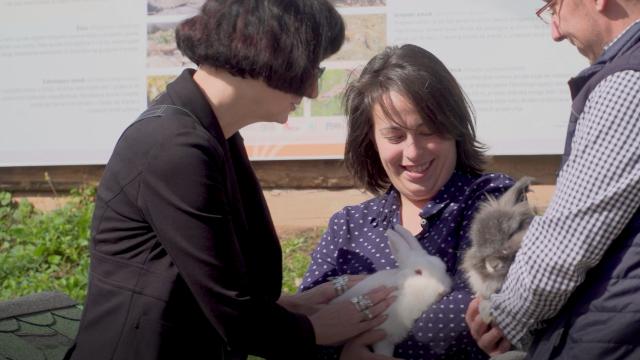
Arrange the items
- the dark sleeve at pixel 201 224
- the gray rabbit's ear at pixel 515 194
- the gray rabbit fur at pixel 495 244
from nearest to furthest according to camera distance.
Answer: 1. the dark sleeve at pixel 201 224
2. the gray rabbit fur at pixel 495 244
3. the gray rabbit's ear at pixel 515 194

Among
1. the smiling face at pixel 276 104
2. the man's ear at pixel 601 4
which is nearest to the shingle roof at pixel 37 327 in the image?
the smiling face at pixel 276 104

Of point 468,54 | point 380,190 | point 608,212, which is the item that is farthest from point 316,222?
point 608,212

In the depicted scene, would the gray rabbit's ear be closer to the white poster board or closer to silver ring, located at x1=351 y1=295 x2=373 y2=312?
silver ring, located at x1=351 y1=295 x2=373 y2=312

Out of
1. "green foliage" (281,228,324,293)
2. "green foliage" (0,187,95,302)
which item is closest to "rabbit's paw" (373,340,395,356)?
"green foliage" (281,228,324,293)

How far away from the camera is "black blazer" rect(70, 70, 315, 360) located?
2.01 metres

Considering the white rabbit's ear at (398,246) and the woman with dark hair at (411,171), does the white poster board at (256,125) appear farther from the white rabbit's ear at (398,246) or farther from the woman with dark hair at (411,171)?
the white rabbit's ear at (398,246)

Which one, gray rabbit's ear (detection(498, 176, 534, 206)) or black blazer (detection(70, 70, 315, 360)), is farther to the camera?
gray rabbit's ear (detection(498, 176, 534, 206))

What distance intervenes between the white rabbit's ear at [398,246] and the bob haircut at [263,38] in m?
0.68

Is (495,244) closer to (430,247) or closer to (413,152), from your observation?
(430,247)

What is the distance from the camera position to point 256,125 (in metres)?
6.01

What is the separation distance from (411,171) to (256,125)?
3.30m

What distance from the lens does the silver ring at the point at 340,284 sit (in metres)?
2.67

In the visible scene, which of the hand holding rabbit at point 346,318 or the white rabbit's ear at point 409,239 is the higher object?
the white rabbit's ear at point 409,239

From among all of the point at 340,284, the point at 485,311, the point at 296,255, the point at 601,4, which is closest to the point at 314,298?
the point at 340,284
